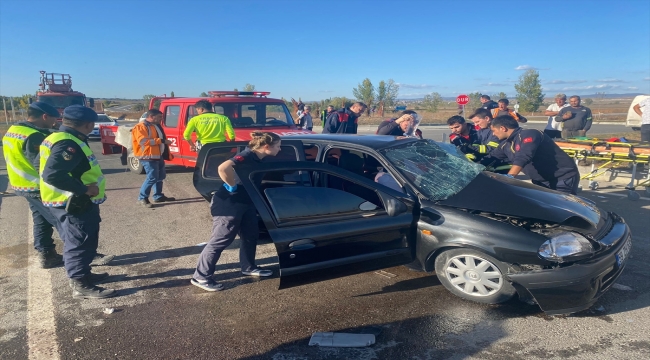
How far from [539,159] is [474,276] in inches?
93.1

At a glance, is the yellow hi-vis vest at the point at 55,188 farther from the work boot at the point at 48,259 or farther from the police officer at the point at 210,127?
the police officer at the point at 210,127

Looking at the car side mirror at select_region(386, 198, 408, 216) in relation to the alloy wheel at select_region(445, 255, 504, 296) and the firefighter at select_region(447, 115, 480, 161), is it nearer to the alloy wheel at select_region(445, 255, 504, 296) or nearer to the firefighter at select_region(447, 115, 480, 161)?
the alloy wheel at select_region(445, 255, 504, 296)

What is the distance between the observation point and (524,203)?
3764 millimetres

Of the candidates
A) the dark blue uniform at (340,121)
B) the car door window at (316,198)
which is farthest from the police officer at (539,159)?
the dark blue uniform at (340,121)

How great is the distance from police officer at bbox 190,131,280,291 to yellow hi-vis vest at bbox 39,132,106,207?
111 centimetres

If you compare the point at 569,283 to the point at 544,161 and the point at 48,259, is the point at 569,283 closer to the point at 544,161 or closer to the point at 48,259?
the point at 544,161

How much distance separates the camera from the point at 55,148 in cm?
372

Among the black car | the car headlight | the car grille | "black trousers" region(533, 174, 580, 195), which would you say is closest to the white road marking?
the black car

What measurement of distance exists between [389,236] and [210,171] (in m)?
2.20

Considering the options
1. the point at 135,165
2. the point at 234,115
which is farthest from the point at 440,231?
the point at 135,165

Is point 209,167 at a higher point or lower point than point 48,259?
higher

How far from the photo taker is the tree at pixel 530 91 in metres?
42.0

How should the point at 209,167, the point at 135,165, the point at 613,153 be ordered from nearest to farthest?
the point at 209,167
the point at 613,153
the point at 135,165

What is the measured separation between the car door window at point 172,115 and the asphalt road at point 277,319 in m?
4.68
